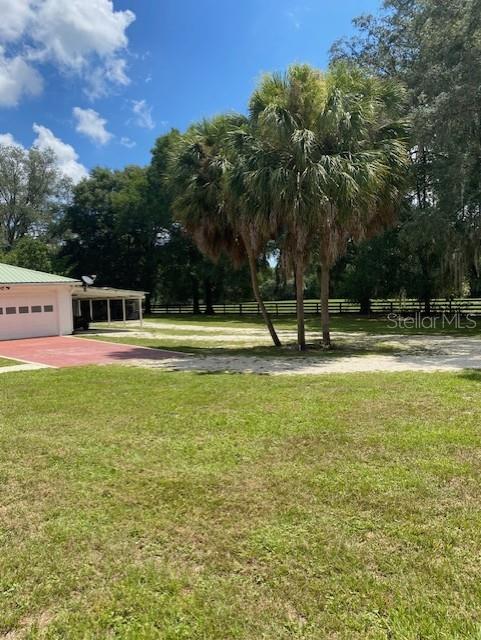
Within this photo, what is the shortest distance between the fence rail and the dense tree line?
2.11m

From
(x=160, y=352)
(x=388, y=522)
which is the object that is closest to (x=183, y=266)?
(x=160, y=352)

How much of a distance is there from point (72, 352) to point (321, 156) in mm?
9271

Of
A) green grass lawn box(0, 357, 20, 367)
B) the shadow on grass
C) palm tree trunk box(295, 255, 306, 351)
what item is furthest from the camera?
palm tree trunk box(295, 255, 306, 351)

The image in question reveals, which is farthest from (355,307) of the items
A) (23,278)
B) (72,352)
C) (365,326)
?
(72,352)

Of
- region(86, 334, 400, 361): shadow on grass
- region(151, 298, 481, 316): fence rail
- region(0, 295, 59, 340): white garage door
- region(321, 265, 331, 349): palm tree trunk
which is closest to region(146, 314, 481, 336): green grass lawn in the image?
region(151, 298, 481, 316): fence rail

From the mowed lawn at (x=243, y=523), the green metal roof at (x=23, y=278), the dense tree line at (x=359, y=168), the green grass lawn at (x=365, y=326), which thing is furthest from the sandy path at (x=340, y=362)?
the green metal roof at (x=23, y=278)

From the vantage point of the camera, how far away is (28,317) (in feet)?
63.7

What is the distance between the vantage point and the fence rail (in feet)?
91.9

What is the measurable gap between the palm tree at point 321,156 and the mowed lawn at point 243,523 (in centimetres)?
658

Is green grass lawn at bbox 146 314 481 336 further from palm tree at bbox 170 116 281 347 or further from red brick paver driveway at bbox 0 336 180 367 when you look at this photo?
red brick paver driveway at bbox 0 336 180 367

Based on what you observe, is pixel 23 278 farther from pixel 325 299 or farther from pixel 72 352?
pixel 325 299

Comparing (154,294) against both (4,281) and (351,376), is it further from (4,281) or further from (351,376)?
(351,376)

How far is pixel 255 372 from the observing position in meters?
9.61

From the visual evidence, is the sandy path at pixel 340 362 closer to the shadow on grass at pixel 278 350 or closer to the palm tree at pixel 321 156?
the shadow on grass at pixel 278 350
